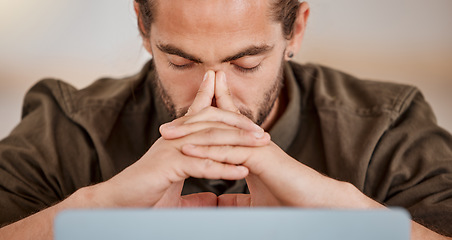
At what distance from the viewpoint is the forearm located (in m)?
0.86

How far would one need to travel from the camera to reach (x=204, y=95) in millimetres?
938

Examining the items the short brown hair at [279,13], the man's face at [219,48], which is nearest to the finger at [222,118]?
the man's face at [219,48]

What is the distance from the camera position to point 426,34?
183 centimetres

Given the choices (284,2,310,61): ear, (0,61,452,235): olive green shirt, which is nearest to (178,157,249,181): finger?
(0,61,452,235): olive green shirt

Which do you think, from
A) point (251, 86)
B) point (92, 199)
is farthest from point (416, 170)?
point (92, 199)

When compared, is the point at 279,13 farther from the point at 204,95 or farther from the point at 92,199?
the point at 92,199

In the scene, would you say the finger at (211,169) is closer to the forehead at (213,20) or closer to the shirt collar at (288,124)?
the forehead at (213,20)

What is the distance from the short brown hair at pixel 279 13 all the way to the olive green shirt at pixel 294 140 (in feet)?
0.62

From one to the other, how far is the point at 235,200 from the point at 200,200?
0.07 metres

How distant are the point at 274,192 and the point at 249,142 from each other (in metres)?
0.09

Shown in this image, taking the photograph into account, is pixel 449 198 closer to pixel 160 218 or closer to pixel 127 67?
pixel 160 218

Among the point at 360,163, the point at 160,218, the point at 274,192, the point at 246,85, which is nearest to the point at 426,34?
the point at 360,163

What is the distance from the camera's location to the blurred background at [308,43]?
1.83m

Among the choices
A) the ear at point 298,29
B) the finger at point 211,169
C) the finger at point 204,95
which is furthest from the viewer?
the ear at point 298,29
